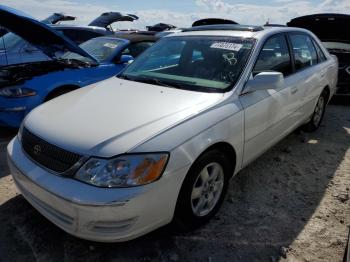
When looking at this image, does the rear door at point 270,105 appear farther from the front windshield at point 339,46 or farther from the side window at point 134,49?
the front windshield at point 339,46

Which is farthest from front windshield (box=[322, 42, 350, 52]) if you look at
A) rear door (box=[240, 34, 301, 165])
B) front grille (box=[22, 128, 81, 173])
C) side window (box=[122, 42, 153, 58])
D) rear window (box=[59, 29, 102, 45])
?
front grille (box=[22, 128, 81, 173])

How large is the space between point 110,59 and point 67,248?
3.78 m

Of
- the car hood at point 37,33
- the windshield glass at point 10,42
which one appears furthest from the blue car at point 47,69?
the windshield glass at point 10,42

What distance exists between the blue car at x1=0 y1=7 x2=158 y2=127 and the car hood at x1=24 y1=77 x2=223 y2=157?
5.02ft

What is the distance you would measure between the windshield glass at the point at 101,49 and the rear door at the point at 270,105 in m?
3.01

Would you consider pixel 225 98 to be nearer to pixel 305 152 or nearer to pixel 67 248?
pixel 67 248

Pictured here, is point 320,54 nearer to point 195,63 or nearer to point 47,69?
point 195,63

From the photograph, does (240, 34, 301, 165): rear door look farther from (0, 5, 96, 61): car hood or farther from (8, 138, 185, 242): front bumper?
(0, 5, 96, 61): car hood

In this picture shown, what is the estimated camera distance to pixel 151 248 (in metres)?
2.57

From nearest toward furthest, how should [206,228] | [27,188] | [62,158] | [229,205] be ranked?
[62,158]
[27,188]
[206,228]
[229,205]

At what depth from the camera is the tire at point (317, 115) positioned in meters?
4.98

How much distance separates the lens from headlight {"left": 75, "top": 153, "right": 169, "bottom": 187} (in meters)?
2.16

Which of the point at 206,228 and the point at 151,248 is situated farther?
the point at 206,228

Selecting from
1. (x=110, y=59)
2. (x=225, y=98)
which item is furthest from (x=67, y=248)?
(x=110, y=59)
